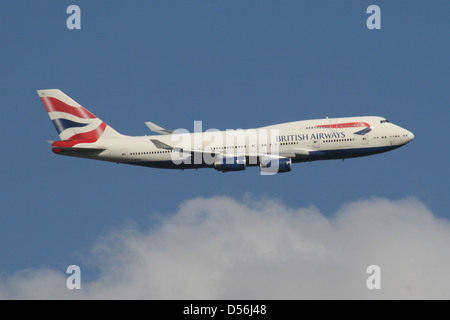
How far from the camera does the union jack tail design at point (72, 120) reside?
392ft

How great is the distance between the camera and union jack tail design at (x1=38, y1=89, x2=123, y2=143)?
120m

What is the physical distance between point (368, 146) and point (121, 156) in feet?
99.7

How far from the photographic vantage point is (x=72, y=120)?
120125 mm

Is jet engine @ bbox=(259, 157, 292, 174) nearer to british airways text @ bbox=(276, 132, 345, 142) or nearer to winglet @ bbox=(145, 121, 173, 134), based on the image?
british airways text @ bbox=(276, 132, 345, 142)

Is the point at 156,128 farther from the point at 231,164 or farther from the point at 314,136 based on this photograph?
the point at 314,136

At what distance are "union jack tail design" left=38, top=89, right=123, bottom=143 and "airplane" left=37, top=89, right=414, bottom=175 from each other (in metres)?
1.33

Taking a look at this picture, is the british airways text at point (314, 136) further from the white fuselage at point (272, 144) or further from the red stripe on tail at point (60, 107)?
the red stripe on tail at point (60, 107)

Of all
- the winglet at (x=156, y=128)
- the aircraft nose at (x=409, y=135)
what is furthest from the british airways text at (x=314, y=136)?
the winglet at (x=156, y=128)

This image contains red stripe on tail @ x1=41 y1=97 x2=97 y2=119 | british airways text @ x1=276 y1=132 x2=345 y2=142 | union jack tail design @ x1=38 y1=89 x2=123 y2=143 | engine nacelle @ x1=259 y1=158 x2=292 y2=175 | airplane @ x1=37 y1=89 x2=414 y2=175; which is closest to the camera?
engine nacelle @ x1=259 y1=158 x2=292 y2=175

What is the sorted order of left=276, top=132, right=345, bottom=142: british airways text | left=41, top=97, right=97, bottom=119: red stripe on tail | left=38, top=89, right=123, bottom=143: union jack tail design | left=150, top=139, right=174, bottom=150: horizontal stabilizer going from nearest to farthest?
left=150, top=139, right=174, bottom=150: horizontal stabilizer → left=276, top=132, right=345, bottom=142: british airways text → left=38, top=89, right=123, bottom=143: union jack tail design → left=41, top=97, right=97, bottom=119: red stripe on tail

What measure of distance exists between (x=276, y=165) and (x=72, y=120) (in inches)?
1071

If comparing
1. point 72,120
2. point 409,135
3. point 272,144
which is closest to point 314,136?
point 272,144

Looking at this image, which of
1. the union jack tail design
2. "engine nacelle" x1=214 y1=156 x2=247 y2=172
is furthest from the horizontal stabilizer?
the union jack tail design

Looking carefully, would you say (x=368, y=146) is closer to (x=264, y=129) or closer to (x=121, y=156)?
(x=264, y=129)
